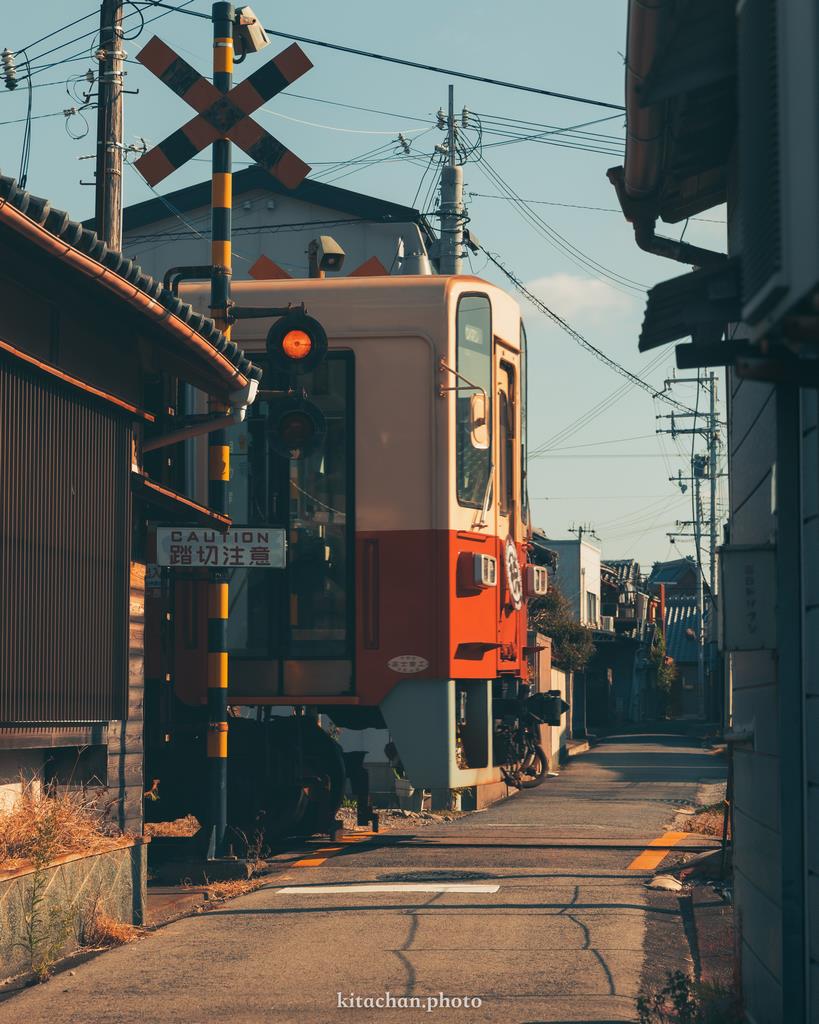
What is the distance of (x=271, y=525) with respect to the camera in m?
11.9

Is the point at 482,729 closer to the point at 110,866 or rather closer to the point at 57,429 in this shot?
the point at 110,866

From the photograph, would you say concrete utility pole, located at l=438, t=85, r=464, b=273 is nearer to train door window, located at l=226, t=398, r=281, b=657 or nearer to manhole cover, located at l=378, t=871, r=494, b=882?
train door window, located at l=226, t=398, r=281, b=657

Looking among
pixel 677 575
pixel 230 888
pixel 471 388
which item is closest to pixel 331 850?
pixel 230 888

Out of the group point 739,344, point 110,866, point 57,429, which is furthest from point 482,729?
point 739,344

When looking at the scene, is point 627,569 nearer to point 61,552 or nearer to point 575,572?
point 575,572

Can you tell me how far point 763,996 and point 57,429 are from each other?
17.6 feet

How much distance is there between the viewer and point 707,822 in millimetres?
16078

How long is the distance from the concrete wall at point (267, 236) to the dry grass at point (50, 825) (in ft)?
59.2

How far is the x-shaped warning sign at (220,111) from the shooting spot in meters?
12.2

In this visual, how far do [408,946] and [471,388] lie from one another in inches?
207

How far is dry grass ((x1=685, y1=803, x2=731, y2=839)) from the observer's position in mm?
15235

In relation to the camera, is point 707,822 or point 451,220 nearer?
point 707,822

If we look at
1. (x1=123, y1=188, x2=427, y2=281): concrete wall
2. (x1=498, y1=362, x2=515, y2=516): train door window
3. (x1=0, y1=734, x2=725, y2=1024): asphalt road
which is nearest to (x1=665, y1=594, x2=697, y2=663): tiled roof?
Result: (x1=123, y1=188, x2=427, y2=281): concrete wall

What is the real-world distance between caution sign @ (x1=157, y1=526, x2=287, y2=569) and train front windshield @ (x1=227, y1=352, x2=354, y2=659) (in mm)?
1027
